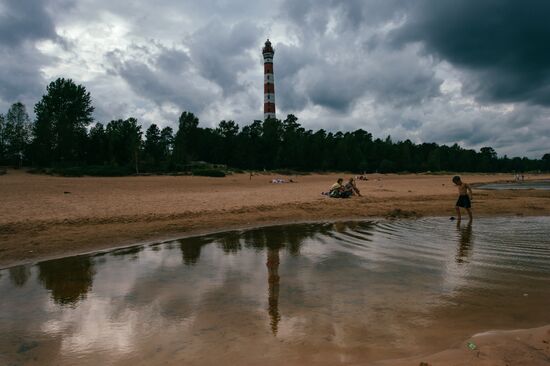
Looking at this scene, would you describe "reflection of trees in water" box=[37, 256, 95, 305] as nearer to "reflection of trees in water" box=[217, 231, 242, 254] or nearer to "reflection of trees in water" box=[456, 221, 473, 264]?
"reflection of trees in water" box=[217, 231, 242, 254]

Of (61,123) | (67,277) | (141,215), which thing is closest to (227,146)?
(61,123)

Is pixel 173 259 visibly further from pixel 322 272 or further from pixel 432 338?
pixel 432 338

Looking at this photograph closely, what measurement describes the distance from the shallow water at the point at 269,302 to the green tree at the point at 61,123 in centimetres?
5235

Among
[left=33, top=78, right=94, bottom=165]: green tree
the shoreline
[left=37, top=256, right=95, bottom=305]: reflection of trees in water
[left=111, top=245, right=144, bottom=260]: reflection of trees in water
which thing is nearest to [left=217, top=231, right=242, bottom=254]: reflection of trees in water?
[left=111, top=245, right=144, bottom=260]: reflection of trees in water

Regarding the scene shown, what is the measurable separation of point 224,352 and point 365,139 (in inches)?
4454

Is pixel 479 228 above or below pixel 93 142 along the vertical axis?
below

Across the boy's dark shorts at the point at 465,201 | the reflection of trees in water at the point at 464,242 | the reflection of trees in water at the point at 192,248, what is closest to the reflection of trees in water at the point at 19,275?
the reflection of trees in water at the point at 192,248

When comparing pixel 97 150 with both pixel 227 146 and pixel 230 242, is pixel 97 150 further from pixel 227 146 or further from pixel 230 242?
pixel 230 242

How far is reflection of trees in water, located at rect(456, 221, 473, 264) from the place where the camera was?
842cm

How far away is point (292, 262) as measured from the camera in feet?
27.2

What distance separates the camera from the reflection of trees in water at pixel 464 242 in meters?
8.42

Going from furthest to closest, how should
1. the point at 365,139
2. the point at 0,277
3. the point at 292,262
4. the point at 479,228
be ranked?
1. the point at 365,139
2. the point at 479,228
3. the point at 292,262
4. the point at 0,277

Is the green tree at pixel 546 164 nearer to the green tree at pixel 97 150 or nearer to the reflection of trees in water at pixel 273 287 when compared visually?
the green tree at pixel 97 150

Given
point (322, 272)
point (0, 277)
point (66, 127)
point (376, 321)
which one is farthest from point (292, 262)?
point (66, 127)
